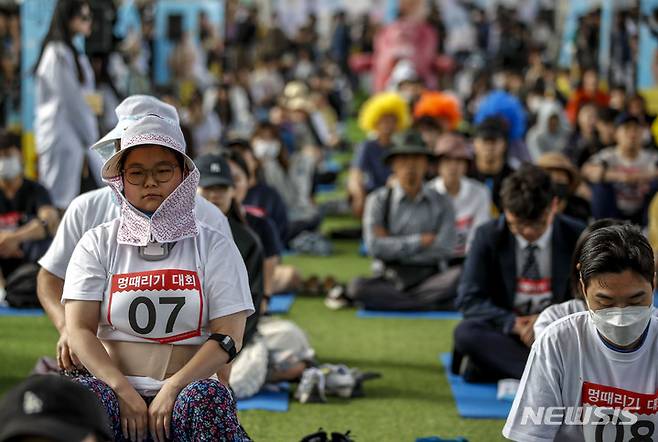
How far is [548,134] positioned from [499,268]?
7.71 meters

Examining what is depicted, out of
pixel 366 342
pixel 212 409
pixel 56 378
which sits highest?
pixel 56 378

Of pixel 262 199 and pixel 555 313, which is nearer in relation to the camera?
pixel 555 313

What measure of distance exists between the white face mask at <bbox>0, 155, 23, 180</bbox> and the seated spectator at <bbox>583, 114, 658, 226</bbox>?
4173mm

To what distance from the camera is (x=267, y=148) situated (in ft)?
32.5

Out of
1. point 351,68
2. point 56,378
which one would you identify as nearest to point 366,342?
point 56,378

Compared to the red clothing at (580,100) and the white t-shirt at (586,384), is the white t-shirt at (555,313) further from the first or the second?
the red clothing at (580,100)

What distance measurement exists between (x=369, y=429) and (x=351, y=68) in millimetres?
18440

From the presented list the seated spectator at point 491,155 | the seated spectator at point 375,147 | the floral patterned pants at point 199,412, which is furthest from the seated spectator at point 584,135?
the floral patterned pants at point 199,412

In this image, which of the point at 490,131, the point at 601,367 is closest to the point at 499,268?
the point at 601,367

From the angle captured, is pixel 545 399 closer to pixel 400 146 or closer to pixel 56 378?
pixel 56 378

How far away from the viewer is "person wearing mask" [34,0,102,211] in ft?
26.5

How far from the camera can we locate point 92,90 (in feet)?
27.7

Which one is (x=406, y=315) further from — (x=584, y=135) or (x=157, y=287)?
(x=584, y=135)

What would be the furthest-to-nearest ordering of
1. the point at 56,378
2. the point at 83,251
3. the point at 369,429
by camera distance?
the point at 369,429 < the point at 83,251 < the point at 56,378
